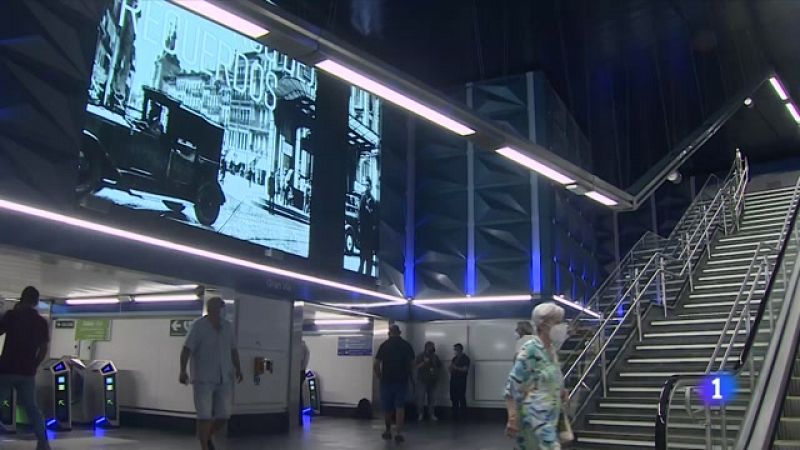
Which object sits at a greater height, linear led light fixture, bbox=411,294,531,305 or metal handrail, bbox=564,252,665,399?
linear led light fixture, bbox=411,294,531,305

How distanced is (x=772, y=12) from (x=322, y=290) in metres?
9.17

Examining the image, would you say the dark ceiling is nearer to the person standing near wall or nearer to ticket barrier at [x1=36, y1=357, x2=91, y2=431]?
the person standing near wall

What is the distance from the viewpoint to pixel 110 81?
7.43 meters

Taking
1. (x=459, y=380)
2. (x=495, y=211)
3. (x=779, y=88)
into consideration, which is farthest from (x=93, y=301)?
(x=779, y=88)

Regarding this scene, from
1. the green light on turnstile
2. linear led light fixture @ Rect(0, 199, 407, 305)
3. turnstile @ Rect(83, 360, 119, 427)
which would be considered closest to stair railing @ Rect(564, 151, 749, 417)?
linear led light fixture @ Rect(0, 199, 407, 305)

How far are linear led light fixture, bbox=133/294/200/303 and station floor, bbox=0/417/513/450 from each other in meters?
1.80

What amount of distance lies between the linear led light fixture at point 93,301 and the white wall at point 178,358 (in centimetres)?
47

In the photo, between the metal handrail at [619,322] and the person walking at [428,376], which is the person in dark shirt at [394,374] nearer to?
the metal handrail at [619,322]

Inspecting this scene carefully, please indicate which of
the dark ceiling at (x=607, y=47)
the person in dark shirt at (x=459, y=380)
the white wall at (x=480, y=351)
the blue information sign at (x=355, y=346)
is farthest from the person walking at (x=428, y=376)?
the dark ceiling at (x=607, y=47)

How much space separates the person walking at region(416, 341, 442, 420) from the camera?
12516 mm

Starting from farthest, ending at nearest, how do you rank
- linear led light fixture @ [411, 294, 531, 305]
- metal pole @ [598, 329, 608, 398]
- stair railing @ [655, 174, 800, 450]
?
linear led light fixture @ [411, 294, 531, 305], metal pole @ [598, 329, 608, 398], stair railing @ [655, 174, 800, 450]

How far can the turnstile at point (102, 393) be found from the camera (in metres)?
9.49

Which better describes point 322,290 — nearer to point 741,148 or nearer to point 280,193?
point 280,193

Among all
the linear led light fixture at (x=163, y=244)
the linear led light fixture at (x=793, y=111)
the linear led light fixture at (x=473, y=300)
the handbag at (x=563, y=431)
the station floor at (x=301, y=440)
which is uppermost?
the linear led light fixture at (x=793, y=111)
